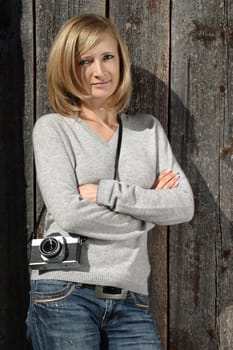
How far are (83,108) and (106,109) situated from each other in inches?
3.5

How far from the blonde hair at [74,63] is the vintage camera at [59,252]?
46 cm

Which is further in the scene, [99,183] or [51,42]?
[51,42]

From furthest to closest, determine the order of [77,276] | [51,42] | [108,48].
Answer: [51,42] < [108,48] < [77,276]

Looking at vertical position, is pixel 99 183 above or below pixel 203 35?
below

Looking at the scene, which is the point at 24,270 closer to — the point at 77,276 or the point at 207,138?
the point at 77,276

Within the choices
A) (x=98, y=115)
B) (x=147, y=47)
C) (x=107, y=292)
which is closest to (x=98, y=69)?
(x=98, y=115)

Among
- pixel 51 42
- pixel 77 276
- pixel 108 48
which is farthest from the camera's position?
pixel 51 42

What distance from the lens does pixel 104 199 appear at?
2.42m

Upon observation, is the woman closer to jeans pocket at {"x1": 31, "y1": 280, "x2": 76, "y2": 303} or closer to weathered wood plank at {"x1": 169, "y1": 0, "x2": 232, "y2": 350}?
jeans pocket at {"x1": 31, "y1": 280, "x2": 76, "y2": 303}

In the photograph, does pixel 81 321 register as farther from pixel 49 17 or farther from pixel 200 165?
pixel 49 17

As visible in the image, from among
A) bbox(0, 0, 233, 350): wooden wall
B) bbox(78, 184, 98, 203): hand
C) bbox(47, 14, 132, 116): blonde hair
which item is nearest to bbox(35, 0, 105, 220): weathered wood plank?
bbox(0, 0, 233, 350): wooden wall

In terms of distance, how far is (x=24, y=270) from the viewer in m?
2.89

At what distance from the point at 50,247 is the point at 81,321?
25 cm

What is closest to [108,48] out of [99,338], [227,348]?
[99,338]
